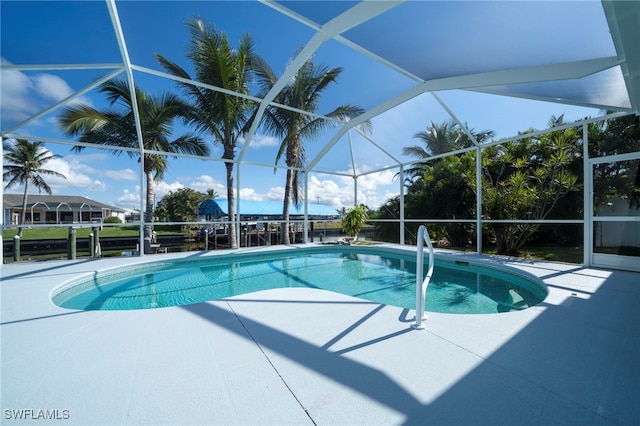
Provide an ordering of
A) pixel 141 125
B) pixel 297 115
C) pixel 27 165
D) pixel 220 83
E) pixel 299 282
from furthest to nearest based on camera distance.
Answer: pixel 27 165 < pixel 297 115 < pixel 141 125 < pixel 220 83 < pixel 299 282

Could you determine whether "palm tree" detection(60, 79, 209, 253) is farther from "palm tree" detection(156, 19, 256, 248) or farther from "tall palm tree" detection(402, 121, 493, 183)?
"tall palm tree" detection(402, 121, 493, 183)

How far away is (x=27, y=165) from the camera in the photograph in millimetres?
17812

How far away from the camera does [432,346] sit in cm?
218

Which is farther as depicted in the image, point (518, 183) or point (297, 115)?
point (297, 115)

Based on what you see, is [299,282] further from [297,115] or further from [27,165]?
[27,165]

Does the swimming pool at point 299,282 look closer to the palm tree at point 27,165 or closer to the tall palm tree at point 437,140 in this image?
the tall palm tree at point 437,140

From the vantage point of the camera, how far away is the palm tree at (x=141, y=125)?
356 inches

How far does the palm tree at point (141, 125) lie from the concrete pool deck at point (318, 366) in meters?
8.15

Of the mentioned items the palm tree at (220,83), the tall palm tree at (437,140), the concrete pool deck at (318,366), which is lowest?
the concrete pool deck at (318,366)

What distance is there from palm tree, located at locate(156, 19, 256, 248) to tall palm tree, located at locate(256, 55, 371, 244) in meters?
0.66

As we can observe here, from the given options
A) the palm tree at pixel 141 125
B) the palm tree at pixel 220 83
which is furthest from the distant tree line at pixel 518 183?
the palm tree at pixel 141 125

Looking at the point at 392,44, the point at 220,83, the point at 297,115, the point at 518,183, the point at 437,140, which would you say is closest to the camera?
the point at 392,44

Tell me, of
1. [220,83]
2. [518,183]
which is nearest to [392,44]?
[518,183]

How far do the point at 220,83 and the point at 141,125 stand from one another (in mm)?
3809
